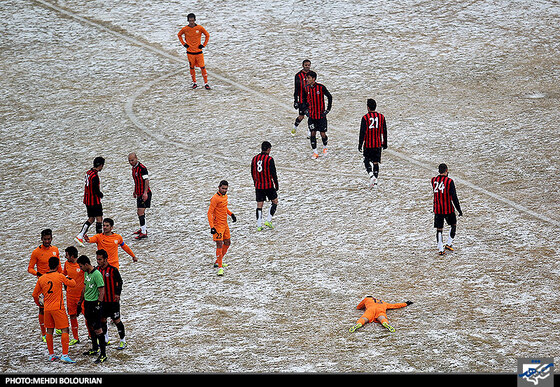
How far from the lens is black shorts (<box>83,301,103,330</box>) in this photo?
12.2 meters

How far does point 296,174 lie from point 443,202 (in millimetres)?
6216

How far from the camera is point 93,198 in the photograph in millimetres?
17297

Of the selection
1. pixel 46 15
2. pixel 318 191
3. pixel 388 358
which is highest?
pixel 46 15

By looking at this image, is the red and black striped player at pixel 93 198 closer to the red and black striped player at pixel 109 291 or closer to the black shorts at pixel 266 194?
the black shorts at pixel 266 194

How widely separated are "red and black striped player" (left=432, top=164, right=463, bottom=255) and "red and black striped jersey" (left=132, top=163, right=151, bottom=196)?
6860 mm

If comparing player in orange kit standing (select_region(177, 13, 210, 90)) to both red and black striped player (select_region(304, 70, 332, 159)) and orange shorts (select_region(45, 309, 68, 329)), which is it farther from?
orange shorts (select_region(45, 309, 68, 329))

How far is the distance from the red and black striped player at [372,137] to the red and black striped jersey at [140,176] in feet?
18.3

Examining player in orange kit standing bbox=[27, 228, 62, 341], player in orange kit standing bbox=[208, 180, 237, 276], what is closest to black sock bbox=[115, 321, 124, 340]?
player in orange kit standing bbox=[27, 228, 62, 341]

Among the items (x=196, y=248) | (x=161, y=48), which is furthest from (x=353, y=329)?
(x=161, y=48)

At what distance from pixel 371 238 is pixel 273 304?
3685 millimetres

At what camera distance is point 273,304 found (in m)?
14.1

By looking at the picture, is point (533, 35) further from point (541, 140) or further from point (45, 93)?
point (45, 93)

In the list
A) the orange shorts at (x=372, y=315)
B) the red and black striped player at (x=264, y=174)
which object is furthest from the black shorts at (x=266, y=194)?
the orange shorts at (x=372, y=315)
